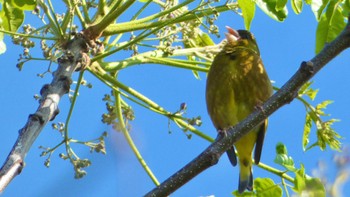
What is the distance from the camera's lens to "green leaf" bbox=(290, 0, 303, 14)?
2271 millimetres

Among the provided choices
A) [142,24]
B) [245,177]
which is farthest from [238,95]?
[142,24]

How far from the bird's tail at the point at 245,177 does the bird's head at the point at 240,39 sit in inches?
28.6

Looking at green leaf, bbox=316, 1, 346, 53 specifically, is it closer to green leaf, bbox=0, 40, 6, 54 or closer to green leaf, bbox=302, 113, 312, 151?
green leaf, bbox=302, 113, 312, 151

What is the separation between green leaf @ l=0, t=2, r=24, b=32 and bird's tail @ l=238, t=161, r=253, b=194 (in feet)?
3.81

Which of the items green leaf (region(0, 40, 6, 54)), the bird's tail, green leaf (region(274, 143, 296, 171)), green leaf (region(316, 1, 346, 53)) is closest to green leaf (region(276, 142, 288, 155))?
green leaf (region(274, 143, 296, 171))

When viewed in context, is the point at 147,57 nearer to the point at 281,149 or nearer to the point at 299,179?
the point at 281,149

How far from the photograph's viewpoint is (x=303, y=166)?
2092 mm

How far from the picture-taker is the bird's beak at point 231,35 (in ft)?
11.9

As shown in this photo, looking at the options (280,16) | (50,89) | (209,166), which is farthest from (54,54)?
(209,166)

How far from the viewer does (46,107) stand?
2.04 metres

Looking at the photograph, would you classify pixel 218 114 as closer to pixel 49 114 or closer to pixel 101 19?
pixel 101 19

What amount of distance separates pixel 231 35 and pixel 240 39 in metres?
0.11

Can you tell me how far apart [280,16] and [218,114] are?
1.06 m

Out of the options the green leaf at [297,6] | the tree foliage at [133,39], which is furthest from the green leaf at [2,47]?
the green leaf at [297,6]
